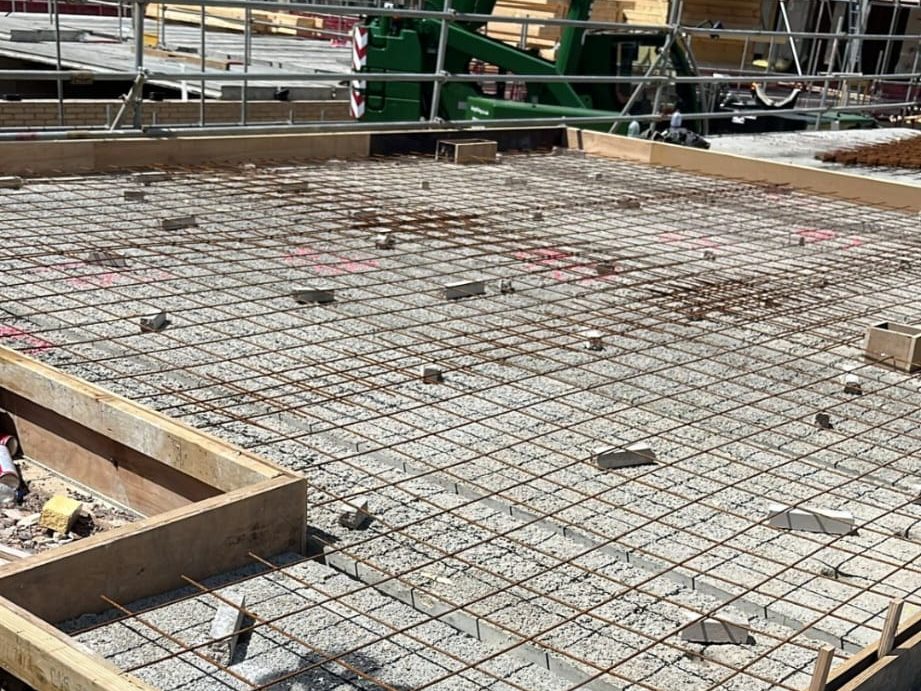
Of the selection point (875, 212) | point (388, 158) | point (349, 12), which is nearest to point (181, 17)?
point (349, 12)

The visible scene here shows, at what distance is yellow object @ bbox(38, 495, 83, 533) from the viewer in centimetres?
277

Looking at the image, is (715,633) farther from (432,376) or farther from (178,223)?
(178,223)

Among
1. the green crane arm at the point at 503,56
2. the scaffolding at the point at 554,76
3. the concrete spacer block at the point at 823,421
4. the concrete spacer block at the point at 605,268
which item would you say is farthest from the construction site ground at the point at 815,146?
the concrete spacer block at the point at 823,421

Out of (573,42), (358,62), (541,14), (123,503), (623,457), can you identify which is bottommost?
(123,503)

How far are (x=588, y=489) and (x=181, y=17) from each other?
678 inches

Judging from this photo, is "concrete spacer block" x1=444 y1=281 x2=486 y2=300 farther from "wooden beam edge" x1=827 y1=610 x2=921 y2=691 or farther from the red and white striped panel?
the red and white striped panel

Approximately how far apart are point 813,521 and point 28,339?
99.3 inches

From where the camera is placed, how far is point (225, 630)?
91.1 inches

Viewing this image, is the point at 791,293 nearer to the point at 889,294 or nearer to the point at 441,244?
the point at 889,294

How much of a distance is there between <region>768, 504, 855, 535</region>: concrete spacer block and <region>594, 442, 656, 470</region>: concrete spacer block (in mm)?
424

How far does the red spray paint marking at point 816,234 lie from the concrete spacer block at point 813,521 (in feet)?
12.4

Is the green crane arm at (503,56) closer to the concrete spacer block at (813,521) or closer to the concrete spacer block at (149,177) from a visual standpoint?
the concrete spacer block at (149,177)

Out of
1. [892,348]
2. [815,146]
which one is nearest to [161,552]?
[892,348]

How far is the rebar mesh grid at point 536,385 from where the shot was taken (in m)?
2.66
